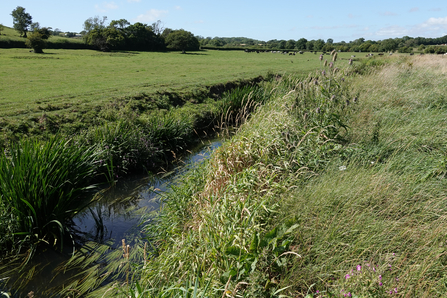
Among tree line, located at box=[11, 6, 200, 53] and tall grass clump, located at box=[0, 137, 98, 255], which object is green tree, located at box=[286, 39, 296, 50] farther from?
tall grass clump, located at box=[0, 137, 98, 255]

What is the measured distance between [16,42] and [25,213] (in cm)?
4544

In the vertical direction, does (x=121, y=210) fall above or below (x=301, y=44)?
below

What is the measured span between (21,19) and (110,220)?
6978cm

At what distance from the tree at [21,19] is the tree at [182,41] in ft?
94.5

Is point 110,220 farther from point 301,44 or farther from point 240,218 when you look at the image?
point 301,44

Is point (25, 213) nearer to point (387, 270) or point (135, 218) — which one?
point (135, 218)

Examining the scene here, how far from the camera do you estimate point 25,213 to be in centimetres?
425

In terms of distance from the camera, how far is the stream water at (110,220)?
389cm

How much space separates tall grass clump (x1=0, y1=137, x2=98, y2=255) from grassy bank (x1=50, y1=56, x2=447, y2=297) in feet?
4.21

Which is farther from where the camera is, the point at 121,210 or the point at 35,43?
the point at 35,43

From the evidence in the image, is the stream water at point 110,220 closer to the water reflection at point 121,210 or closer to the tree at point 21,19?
the water reflection at point 121,210

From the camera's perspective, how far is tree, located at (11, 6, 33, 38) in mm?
56344

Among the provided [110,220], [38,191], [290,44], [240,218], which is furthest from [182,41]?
[240,218]

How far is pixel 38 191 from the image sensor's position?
4379 mm
